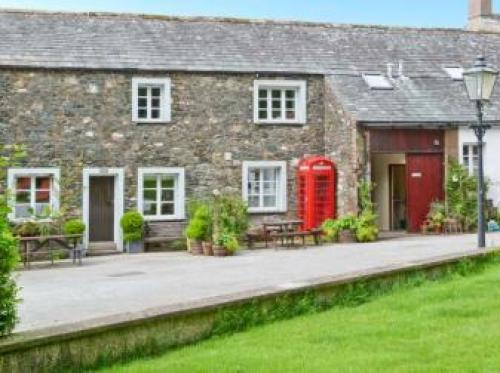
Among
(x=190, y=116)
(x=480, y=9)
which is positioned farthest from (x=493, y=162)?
(x=480, y=9)

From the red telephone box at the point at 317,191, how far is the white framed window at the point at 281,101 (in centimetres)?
154

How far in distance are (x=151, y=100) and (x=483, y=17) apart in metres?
20.0

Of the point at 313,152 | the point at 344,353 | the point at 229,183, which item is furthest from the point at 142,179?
the point at 344,353

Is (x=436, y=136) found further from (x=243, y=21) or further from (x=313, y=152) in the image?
(x=243, y=21)

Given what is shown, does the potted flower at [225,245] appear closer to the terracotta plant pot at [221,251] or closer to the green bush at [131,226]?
the terracotta plant pot at [221,251]

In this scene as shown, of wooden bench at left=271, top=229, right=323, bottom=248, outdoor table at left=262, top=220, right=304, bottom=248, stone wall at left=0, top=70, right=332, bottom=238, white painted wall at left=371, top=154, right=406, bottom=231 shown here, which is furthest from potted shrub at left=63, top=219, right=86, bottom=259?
white painted wall at left=371, top=154, right=406, bottom=231

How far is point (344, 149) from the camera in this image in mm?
23906

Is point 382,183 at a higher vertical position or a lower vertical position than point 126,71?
lower

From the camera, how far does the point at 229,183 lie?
23953 millimetres

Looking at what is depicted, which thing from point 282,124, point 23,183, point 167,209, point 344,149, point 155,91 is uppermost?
point 155,91

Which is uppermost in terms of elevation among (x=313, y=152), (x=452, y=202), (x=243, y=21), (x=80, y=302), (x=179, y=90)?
(x=243, y=21)

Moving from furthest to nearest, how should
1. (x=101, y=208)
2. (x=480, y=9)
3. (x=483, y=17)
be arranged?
(x=480, y=9)
(x=483, y=17)
(x=101, y=208)

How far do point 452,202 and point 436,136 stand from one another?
6.93 ft

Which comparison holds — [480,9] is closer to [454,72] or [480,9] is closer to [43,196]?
[454,72]
